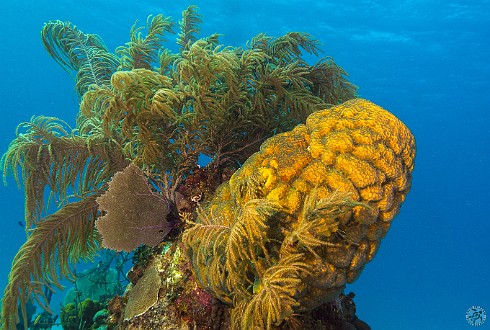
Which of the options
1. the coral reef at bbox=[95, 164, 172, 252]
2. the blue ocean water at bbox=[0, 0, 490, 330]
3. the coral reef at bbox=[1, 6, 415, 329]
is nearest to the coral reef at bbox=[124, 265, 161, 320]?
the coral reef at bbox=[1, 6, 415, 329]

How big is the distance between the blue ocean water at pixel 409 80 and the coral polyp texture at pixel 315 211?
2.81 meters

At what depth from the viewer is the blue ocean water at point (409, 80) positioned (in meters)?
33.8

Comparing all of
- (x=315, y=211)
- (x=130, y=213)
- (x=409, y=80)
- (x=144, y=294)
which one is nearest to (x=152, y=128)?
(x=130, y=213)

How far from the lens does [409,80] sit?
44.2 m

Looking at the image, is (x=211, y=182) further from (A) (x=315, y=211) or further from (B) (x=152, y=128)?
(A) (x=315, y=211)

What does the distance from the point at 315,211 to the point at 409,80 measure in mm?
47660

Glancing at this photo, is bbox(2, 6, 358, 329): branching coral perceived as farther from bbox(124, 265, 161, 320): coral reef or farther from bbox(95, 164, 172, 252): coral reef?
bbox(124, 265, 161, 320): coral reef

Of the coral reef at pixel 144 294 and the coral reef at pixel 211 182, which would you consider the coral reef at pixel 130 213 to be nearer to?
the coral reef at pixel 211 182

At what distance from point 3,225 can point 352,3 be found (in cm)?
13257

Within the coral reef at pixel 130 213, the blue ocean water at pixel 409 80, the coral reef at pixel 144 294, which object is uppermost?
the blue ocean water at pixel 409 80

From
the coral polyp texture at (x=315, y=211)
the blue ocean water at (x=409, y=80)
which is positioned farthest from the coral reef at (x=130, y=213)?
the blue ocean water at (x=409, y=80)

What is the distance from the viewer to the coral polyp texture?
291 cm

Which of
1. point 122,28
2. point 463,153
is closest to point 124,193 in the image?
point 122,28

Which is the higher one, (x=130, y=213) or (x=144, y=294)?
(x=130, y=213)
